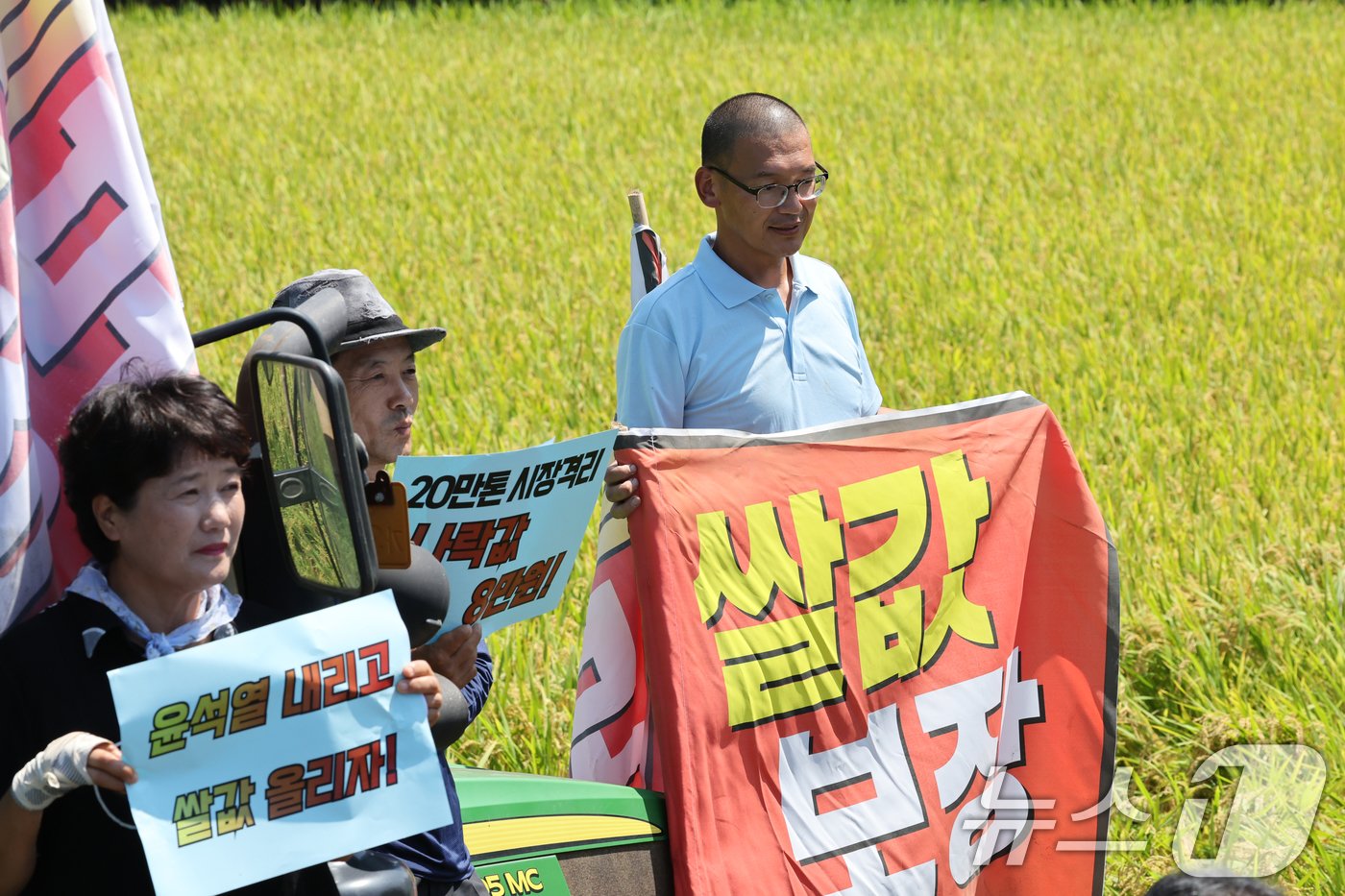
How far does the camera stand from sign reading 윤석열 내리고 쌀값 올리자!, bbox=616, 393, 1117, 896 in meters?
2.82

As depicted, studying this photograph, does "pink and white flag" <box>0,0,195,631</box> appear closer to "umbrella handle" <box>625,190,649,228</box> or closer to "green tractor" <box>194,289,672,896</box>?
"green tractor" <box>194,289,672,896</box>

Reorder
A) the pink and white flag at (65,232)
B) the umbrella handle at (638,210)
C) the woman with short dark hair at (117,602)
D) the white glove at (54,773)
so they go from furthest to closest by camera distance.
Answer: the umbrella handle at (638,210), the pink and white flag at (65,232), the woman with short dark hair at (117,602), the white glove at (54,773)

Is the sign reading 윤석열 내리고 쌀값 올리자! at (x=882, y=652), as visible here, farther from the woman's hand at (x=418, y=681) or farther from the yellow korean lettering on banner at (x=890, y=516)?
the woman's hand at (x=418, y=681)

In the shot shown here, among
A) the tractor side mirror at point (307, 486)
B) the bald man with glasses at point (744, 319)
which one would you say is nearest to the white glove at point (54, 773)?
the tractor side mirror at point (307, 486)

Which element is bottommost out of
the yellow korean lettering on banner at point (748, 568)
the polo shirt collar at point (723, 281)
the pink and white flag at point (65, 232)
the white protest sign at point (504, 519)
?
the yellow korean lettering on banner at point (748, 568)

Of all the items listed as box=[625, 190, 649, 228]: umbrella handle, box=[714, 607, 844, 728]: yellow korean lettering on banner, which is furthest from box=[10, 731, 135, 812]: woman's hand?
box=[625, 190, 649, 228]: umbrella handle

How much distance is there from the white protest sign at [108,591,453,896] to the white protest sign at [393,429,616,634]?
588 millimetres

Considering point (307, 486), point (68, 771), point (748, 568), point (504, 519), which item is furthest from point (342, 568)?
point (748, 568)

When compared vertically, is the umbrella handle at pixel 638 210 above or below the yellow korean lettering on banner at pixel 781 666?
above

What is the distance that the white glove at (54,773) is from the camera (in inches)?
64.6

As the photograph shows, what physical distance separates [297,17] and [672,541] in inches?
716

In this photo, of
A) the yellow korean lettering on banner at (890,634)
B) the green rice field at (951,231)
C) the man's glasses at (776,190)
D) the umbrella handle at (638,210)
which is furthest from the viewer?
the green rice field at (951,231)

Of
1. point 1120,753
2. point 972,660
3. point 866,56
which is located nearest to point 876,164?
point 866,56

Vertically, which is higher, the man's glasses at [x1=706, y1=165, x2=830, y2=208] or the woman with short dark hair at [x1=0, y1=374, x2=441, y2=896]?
the man's glasses at [x1=706, y1=165, x2=830, y2=208]
